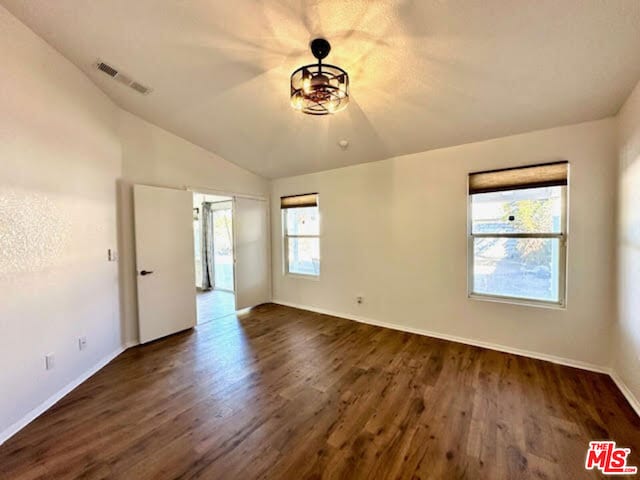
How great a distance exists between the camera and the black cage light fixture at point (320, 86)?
1.89m

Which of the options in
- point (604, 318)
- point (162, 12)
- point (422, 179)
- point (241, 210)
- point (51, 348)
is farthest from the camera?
point (241, 210)

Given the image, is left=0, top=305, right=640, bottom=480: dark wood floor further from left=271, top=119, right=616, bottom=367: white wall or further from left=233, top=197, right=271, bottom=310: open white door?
left=233, top=197, right=271, bottom=310: open white door

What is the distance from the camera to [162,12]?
1.89m

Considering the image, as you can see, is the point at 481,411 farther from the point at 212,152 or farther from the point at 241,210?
the point at 212,152

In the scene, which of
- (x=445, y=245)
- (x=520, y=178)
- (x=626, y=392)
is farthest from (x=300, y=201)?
(x=626, y=392)

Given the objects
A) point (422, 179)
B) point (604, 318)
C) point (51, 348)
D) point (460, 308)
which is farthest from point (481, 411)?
point (51, 348)

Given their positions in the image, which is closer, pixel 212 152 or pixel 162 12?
pixel 162 12

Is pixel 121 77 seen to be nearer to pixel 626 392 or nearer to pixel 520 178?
pixel 520 178

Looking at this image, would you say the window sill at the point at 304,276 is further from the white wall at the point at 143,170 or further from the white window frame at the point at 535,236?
the white window frame at the point at 535,236

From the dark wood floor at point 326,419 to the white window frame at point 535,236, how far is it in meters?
0.62

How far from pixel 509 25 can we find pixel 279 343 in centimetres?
358

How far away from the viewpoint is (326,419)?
6.68 feet

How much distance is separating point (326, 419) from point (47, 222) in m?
2.74

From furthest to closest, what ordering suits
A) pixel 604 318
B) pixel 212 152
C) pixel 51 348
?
pixel 212 152
pixel 604 318
pixel 51 348
